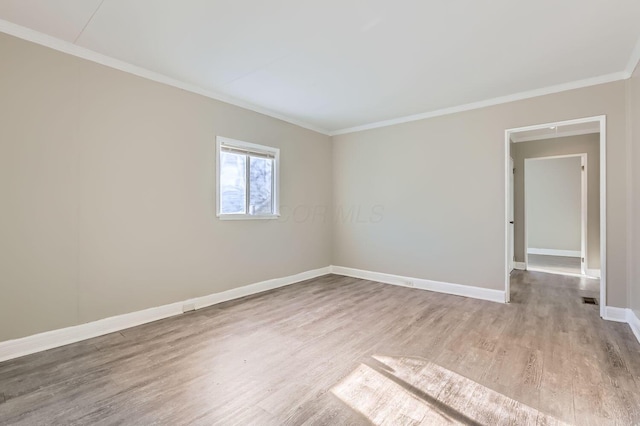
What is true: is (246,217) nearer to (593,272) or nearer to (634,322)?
(634,322)

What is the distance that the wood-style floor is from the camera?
1.76m

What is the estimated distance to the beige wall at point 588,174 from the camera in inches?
210

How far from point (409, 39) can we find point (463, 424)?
2828 mm

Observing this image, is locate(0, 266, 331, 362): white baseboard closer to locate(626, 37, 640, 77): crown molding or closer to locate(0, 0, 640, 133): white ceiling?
locate(0, 0, 640, 133): white ceiling

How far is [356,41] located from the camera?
260 cm

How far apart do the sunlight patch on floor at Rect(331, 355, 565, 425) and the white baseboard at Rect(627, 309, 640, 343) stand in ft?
6.51

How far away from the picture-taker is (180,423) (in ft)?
5.48

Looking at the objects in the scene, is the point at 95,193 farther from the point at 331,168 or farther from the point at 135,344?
the point at 331,168

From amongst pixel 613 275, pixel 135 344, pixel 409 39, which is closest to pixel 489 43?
pixel 409 39

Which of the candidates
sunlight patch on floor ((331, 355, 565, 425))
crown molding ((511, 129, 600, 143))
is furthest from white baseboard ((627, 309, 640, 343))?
crown molding ((511, 129, 600, 143))

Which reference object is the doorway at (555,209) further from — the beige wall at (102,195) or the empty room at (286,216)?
the beige wall at (102,195)

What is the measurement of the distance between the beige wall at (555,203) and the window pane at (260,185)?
6592 mm

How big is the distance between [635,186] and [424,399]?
3.16m

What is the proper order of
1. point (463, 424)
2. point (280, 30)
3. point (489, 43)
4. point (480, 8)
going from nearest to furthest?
point (463, 424), point (480, 8), point (280, 30), point (489, 43)
